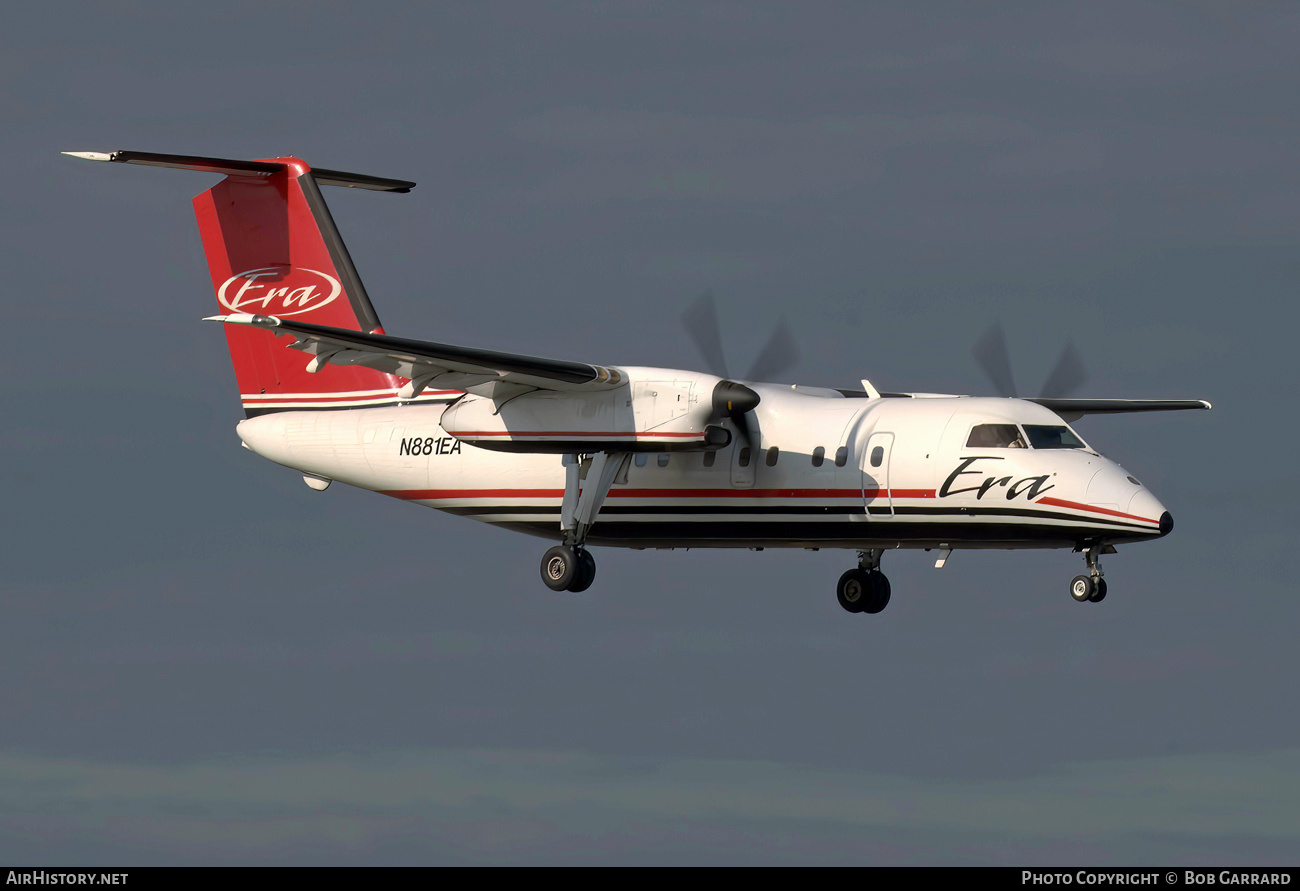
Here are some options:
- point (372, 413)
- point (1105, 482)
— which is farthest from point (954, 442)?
point (372, 413)

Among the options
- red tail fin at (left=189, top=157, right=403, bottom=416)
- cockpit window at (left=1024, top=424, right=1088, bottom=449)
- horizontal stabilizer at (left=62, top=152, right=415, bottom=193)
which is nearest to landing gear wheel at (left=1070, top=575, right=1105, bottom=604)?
cockpit window at (left=1024, top=424, right=1088, bottom=449)

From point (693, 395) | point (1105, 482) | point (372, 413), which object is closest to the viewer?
point (1105, 482)

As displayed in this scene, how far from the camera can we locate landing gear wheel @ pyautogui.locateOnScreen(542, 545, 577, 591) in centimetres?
2383

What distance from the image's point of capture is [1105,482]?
21062mm

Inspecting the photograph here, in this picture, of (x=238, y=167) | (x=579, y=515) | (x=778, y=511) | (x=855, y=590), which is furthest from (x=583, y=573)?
(x=238, y=167)

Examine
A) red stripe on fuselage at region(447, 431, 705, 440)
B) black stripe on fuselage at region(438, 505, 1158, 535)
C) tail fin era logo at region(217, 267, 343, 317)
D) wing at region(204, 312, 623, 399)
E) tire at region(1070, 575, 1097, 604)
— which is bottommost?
tire at region(1070, 575, 1097, 604)

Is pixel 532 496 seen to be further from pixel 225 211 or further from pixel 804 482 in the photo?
pixel 225 211

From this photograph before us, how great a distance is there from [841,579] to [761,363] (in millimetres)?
3725

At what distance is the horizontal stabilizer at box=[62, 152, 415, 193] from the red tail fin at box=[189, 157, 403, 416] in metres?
0.06

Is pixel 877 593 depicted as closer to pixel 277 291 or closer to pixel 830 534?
pixel 830 534

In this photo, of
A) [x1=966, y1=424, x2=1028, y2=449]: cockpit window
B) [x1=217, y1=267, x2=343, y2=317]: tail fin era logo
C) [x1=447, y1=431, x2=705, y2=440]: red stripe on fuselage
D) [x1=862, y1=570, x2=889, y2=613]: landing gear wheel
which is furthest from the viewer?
[x1=217, y1=267, x2=343, y2=317]: tail fin era logo

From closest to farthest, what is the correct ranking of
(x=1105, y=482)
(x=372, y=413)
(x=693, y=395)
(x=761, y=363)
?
(x=1105, y=482), (x=693, y=395), (x=761, y=363), (x=372, y=413)

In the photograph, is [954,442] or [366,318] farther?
[366,318]

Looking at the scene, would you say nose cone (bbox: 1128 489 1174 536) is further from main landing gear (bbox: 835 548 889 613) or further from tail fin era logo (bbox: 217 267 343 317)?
tail fin era logo (bbox: 217 267 343 317)
